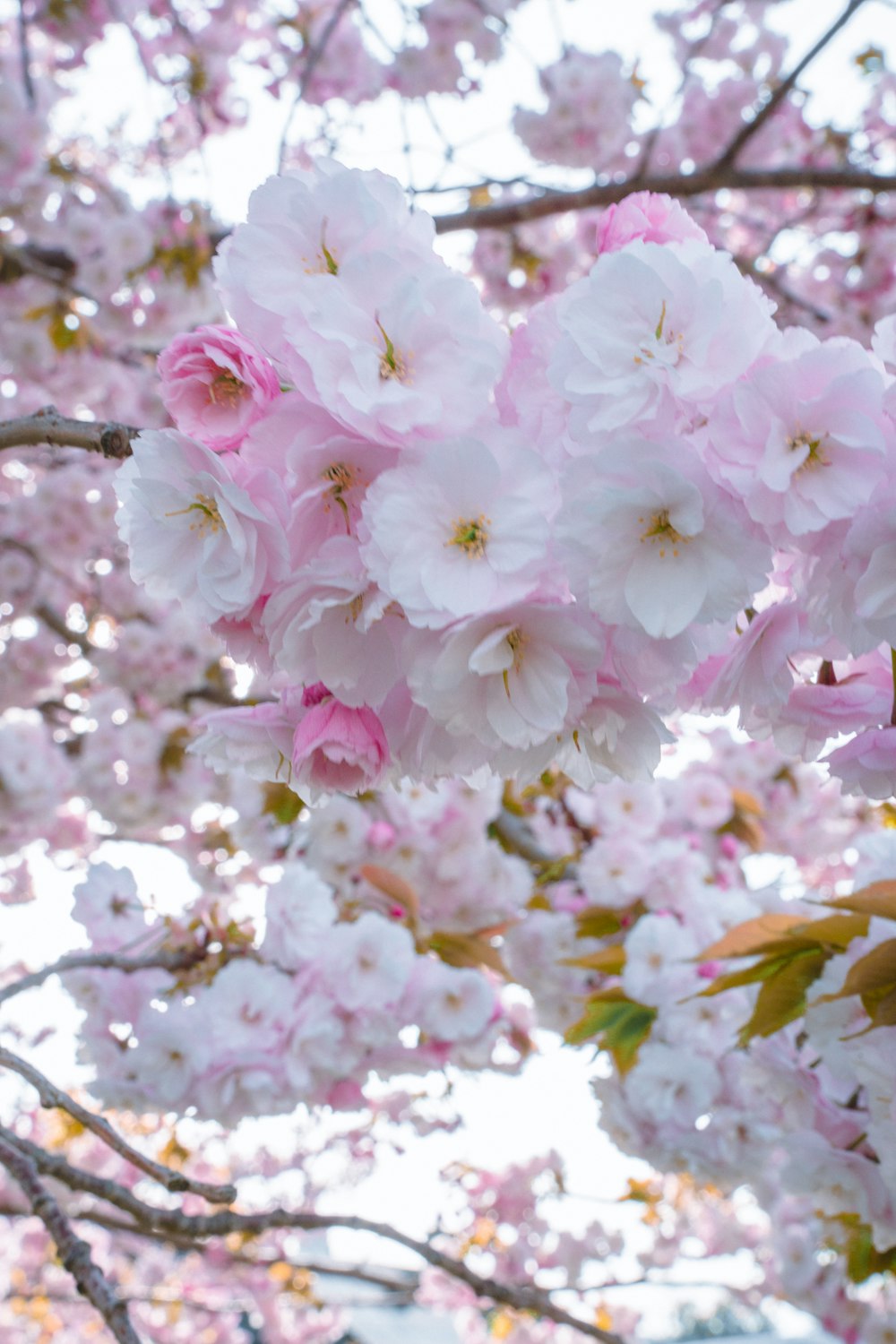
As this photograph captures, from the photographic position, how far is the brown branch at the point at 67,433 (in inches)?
30.8

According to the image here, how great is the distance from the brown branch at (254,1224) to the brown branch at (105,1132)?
0.15m

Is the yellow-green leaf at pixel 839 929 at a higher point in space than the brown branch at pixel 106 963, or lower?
lower

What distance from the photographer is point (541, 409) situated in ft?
2.24

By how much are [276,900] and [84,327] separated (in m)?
2.39

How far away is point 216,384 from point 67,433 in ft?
0.61

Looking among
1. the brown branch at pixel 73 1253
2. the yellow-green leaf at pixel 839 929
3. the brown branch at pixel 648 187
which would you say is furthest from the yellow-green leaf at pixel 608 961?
the brown branch at pixel 648 187

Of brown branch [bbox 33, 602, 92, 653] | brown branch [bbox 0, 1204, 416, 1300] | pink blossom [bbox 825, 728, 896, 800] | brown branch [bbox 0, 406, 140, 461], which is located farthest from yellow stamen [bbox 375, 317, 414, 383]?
brown branch [bbox 33, 602, 92, 653]

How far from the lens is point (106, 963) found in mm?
1416

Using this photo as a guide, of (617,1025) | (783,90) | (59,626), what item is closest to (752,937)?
(617,1025)

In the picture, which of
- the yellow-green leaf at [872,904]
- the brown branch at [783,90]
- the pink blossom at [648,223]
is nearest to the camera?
the pink blossom at [648,223]

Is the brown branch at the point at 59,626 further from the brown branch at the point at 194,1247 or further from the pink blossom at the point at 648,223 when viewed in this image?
the pink blossom at the point at 648,223

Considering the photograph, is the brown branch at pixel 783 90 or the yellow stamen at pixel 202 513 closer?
the yellow stamen at pixel 202 513

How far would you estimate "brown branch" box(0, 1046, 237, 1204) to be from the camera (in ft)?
2.77

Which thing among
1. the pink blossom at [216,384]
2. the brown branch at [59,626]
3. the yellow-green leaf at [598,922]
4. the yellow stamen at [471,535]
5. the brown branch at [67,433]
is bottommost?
the yellow stamen at [471,535]
